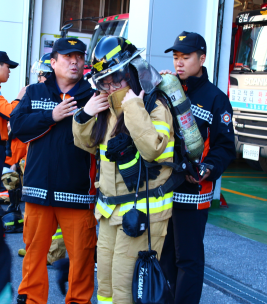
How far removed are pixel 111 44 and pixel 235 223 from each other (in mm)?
4097

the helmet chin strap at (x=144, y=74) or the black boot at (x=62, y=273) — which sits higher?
the helmet chin strap at (x=144, y=74)

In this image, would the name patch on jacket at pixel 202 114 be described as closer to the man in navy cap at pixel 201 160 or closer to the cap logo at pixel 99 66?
the man in navy cap at pixel 201 160

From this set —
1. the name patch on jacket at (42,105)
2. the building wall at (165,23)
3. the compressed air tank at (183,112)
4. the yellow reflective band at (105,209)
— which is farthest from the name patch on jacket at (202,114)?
the building wall at (165,23)

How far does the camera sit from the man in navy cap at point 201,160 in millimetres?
2990

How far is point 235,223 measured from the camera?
19.2ft

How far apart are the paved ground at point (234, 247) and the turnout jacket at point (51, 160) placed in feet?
3.31

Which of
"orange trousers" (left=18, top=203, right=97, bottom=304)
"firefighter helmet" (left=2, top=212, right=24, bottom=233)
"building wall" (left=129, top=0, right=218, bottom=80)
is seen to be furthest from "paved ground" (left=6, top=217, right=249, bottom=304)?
"building wall" (left=129, top=0, right=218, bottom=80)

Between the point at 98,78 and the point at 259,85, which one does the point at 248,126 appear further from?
the point at 98,78

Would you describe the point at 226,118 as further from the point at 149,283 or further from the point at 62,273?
the point at 62,273

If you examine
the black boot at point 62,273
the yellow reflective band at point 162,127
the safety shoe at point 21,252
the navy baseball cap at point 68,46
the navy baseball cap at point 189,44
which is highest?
the navy baseball cap at point 189,44

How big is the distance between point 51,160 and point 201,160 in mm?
1078

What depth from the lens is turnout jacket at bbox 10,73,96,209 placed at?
3049 millimetres

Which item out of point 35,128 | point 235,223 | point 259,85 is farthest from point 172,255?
point 259,85

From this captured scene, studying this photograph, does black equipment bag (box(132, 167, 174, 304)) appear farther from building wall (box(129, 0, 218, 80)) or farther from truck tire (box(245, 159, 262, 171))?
truck tire (box(245, 159, 262, 171))
